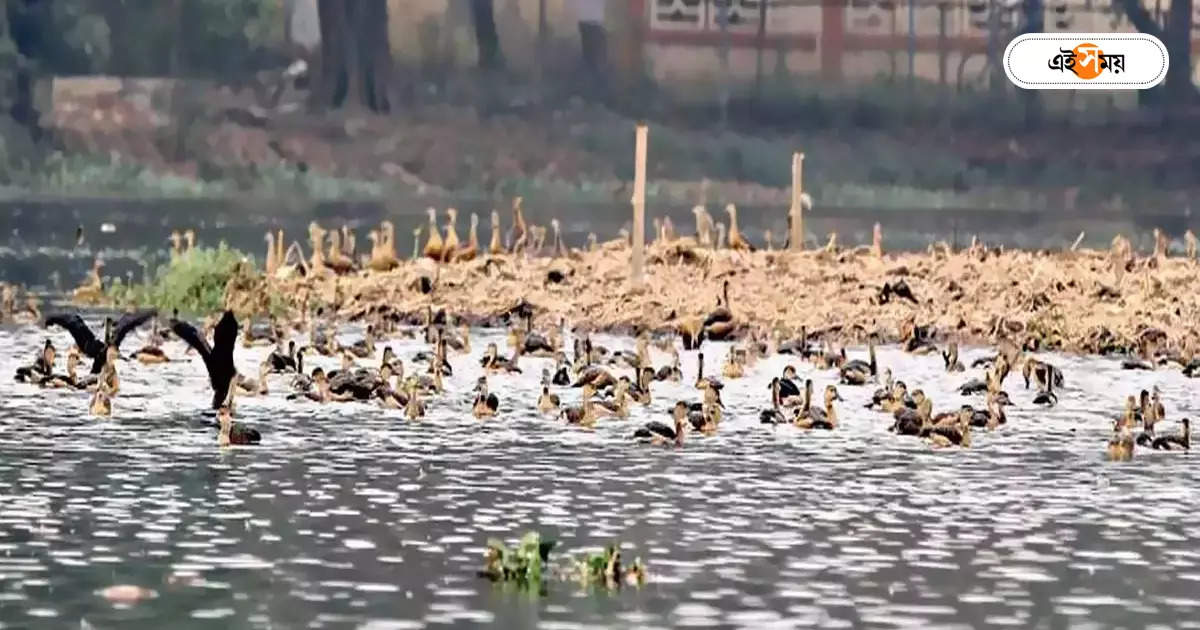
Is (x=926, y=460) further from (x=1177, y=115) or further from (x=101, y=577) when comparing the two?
(x=1177, y=115)

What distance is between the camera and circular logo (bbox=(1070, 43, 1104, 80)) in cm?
6030

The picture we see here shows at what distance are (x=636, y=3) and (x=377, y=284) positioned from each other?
1659 inches

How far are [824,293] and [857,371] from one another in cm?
686

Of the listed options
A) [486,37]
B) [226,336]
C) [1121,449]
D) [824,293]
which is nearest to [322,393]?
[226,336]

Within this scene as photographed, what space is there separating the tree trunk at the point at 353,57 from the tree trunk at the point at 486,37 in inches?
178

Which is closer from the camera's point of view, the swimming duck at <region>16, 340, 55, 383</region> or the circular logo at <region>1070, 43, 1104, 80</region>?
the swimming duck at <region>16, 340, 55, 383</region>

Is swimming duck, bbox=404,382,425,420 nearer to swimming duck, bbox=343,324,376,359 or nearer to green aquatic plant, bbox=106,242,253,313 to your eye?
swimming duck, bbox=343,324,376,359

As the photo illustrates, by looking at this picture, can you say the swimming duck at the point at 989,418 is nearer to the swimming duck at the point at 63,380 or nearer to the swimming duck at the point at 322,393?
the swimming duck at the point at 322,393

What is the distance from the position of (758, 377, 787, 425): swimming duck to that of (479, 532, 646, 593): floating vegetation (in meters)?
9.27

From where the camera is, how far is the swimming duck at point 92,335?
30.6 m

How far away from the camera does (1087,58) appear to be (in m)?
61.0

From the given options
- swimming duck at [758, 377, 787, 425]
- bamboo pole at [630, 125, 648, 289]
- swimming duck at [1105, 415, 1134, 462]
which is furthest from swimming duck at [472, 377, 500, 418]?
bamboo pole at [630, 125, 648, 289]

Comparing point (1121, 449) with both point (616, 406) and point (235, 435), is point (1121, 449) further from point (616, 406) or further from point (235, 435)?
point (235, 435)

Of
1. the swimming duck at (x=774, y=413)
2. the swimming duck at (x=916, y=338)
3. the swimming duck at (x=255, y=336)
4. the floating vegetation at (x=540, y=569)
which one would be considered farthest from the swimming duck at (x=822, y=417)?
the floating vegetation at (x=540, y=569)
